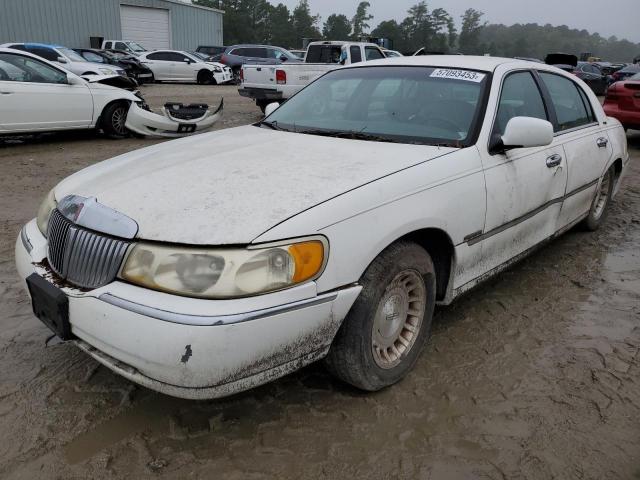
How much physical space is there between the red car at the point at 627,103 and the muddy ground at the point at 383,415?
23.9 ft

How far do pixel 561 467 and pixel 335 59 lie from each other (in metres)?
13.3

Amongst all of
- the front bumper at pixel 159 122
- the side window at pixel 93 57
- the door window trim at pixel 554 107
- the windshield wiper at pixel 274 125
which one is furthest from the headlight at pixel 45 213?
the side window at pixel 93 57

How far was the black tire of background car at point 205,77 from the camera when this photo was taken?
2288cm

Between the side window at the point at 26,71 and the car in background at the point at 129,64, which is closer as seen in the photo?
the side window at the point at 26,71

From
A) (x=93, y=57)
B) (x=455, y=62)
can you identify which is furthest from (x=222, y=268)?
(x=93, y=57)

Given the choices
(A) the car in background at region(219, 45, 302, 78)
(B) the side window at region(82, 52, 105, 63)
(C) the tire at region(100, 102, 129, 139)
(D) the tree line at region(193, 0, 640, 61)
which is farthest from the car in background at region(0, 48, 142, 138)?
(D) the tree line at region(193, 0, 640, 61)

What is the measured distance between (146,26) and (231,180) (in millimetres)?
38498

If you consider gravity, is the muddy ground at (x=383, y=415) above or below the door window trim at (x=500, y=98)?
below

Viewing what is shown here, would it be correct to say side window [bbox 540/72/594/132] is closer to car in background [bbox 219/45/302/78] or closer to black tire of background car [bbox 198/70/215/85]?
black tire of background car [bbox 198/70/215/85]

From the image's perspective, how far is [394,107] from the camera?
3.35 m

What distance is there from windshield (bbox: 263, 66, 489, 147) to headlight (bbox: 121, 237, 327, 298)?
1259 millimetres

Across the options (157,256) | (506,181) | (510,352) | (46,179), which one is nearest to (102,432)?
(157,256)

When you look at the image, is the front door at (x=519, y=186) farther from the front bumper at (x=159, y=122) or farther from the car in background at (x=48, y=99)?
the car in background at (x=48, y=99)

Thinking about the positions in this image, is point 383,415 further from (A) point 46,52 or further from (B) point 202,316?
(A) point 46,52
